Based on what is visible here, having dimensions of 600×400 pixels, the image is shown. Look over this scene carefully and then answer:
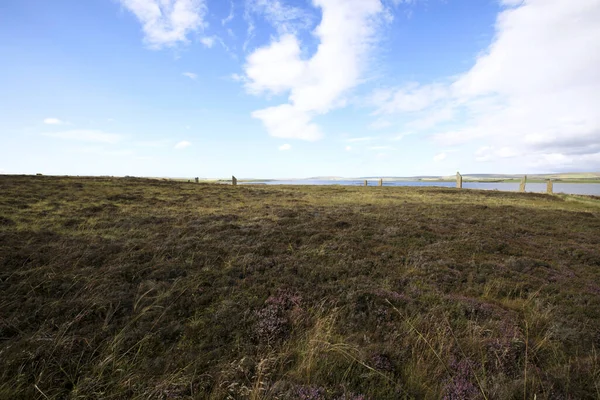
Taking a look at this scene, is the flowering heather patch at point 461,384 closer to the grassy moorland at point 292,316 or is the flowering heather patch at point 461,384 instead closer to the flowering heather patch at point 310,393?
the grassy moorland at point 292,316

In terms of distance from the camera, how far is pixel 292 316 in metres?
5.02

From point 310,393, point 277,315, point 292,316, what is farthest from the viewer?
point 277,315

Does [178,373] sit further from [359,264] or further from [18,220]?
[18,220]

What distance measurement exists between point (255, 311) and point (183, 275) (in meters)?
2.80

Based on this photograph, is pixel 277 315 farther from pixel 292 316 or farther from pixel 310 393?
pixel 310 393

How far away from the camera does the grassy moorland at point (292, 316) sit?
3430mm

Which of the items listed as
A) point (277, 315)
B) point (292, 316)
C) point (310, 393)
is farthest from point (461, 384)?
point (277, 315)

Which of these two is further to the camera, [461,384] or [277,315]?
[277,315]

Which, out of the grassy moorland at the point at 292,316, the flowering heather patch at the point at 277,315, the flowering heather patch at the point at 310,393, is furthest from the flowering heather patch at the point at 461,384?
the flowering heather patch at the point at 277,315

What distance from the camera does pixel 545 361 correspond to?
13.0ft

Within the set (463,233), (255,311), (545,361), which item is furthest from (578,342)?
(463,233)

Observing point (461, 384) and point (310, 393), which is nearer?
point (310, 393)

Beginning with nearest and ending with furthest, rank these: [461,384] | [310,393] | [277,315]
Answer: [310,393]
[461,384]
[277,315]

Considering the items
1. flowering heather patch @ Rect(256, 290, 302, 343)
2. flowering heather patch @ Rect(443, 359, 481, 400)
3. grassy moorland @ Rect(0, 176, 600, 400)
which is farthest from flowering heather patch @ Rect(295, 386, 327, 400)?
flowering heather patch @ Rect(443, 359, 481, 400)
